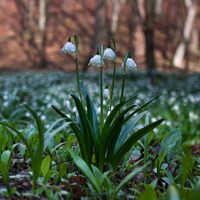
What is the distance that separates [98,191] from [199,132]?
3022mm

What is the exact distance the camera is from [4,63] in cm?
1880

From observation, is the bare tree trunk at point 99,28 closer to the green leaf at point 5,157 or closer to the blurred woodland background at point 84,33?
the blurred woodland background at point 84,33

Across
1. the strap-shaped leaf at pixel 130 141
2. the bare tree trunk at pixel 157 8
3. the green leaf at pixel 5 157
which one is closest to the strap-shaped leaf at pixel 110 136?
the strap-shaped leaf at pixel 130 141

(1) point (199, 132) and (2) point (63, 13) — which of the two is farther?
(2) point (63, 13)

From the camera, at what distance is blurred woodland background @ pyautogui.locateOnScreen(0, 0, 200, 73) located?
15799 mm

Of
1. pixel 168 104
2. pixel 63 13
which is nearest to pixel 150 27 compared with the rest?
pixel 168 104

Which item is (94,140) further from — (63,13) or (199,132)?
(63,13)

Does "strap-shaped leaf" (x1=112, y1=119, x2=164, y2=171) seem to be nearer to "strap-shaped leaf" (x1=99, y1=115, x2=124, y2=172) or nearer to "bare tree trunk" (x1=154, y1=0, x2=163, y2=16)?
"strap-shaped leaf" (x1=99, y1=115, x2=124, y2=172)

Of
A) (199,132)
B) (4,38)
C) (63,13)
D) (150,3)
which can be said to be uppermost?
(63,13)

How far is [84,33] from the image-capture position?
26.5 m

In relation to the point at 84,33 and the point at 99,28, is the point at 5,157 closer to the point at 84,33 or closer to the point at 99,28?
the point at 99,28

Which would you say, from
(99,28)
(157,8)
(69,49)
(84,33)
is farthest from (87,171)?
(157,8)

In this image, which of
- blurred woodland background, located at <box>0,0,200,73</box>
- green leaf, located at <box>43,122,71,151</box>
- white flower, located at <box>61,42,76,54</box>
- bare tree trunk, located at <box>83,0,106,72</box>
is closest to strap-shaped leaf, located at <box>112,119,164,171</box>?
green leaf, located at <box>43,122,71,151</box>

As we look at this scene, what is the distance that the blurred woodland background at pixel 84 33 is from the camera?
51.8 feet
